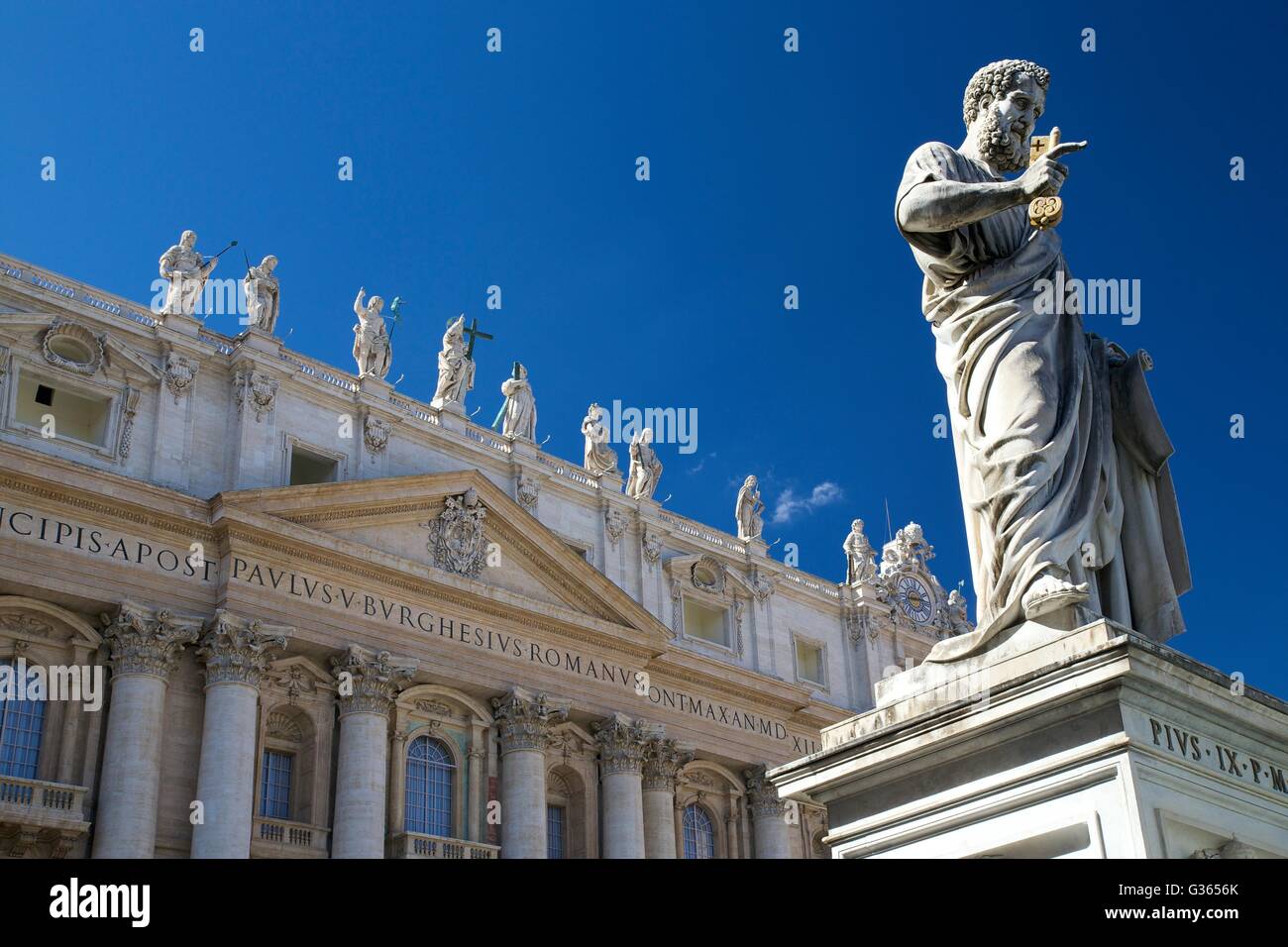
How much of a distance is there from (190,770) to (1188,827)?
24.1 meters

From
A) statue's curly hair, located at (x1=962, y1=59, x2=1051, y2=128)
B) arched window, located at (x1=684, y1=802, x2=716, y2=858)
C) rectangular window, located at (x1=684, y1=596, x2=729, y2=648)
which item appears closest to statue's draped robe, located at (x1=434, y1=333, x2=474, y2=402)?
rectangular window, located at (x1=684, y1=596, x2=729, y2=648)

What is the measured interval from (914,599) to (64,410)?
26536 mm

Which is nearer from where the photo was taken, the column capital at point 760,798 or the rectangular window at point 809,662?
the column capital at point 760,798

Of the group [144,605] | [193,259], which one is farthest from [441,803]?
[193,259]

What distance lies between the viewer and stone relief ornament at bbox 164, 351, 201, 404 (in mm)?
29109

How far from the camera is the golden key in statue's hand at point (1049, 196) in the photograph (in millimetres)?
6125

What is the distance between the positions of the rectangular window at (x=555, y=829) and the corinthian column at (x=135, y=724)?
10118 mm

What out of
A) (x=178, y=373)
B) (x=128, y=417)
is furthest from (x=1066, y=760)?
(x=178, y=373)

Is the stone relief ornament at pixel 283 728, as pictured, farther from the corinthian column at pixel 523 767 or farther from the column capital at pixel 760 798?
the column capital at pixel 760 798

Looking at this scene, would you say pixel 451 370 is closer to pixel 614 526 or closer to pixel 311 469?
pixel 311 469

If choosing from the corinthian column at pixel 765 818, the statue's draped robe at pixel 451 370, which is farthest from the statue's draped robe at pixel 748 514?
the statue's draped robe at pixel 451 370

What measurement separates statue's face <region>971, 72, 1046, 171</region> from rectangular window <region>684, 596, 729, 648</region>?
1217 inches

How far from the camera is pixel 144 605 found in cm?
2644
